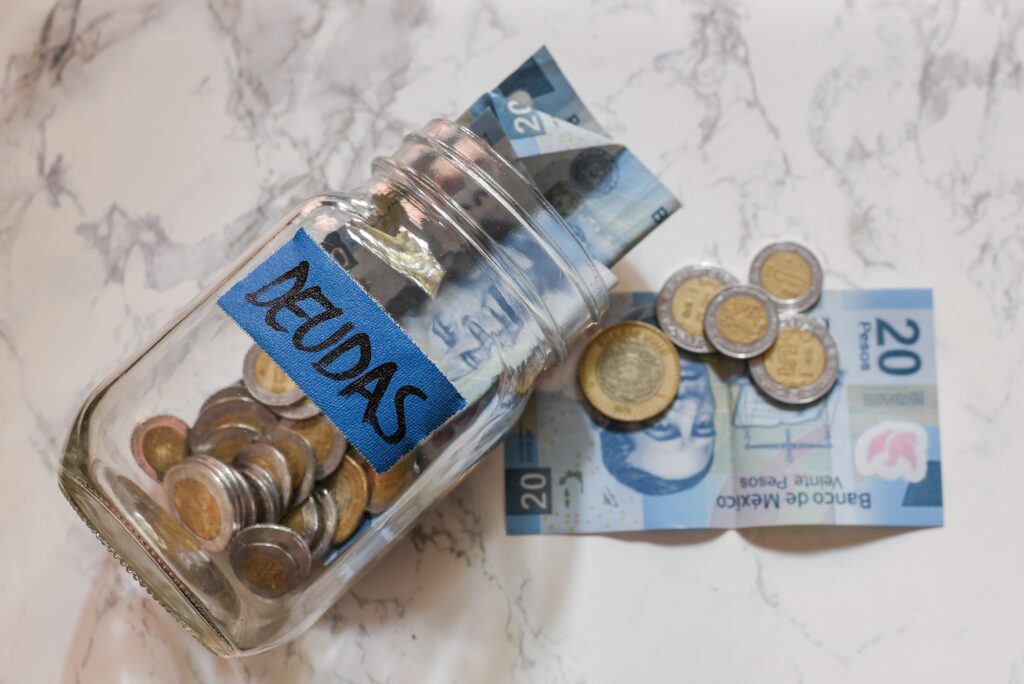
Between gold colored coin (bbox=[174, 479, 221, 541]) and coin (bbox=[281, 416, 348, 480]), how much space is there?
77 mm

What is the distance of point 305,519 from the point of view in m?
0.63

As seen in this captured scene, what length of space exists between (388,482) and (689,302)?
312 mm

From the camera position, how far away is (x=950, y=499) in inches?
29.2

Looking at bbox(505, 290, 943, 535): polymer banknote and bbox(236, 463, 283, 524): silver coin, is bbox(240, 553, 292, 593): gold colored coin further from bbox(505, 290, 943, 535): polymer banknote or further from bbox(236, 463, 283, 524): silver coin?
bbox(505, 290, 943, 535): polymer banknote

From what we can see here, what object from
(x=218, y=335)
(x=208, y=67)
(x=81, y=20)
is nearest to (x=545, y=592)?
(x=218, y=335)

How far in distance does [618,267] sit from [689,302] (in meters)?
0.07

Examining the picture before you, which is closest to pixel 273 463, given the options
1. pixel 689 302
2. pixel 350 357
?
pixel 350 357

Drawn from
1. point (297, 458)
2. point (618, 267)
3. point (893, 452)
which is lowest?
point (893, 452)

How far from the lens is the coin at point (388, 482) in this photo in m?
0.63

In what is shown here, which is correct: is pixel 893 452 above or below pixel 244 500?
below

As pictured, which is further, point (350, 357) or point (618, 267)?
point (618, 267)

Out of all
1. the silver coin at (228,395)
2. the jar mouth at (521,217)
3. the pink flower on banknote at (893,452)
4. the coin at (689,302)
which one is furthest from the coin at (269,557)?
the pink flower on banknote at (893,452)

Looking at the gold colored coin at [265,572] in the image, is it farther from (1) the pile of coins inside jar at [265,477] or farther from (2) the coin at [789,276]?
(2) the coin at [789,276]

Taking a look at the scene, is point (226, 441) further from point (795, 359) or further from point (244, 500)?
point (795, 359)
